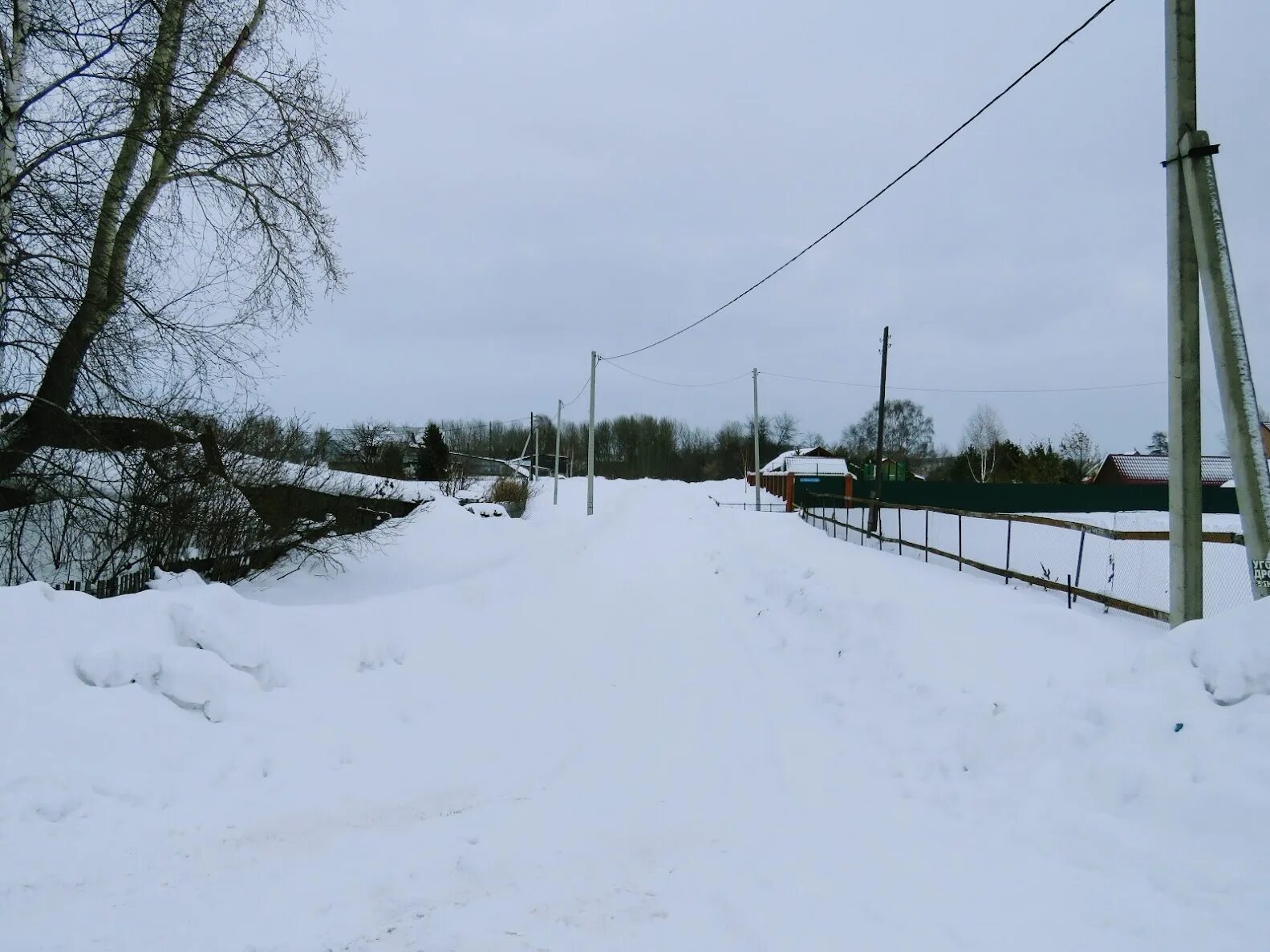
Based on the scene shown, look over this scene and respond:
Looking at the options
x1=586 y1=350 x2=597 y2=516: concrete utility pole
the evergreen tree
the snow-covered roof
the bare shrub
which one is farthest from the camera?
the snow-covered roof

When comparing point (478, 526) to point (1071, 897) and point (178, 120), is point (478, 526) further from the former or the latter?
point (1071, 897)

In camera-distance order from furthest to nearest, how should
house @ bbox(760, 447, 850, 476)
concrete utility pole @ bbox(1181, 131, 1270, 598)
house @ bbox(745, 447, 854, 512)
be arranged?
house @ bbox(760, 447, 850, 476)
house @ bbox(745, 447, 854, 512)
concrete utility pole @ bbox(1181, 131, 1270, 598)

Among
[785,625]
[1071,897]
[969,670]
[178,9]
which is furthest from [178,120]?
[1071,897]

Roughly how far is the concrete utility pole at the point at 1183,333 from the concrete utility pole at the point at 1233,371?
0.33 m

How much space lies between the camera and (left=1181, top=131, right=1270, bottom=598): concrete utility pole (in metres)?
5.30

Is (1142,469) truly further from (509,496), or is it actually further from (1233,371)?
(1233,371)

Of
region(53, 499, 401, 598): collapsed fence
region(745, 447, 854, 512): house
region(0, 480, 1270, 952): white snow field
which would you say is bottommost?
region(0, 480, 1270, 952): white snow field

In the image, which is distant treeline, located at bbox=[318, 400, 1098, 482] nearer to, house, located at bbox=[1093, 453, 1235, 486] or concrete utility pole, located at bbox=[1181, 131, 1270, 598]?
house, located at bbox=[1093, 453, 1235, 486]

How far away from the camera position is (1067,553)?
15586 millimetres

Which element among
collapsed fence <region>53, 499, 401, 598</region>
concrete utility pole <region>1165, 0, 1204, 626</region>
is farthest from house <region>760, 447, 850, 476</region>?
concrete utility pole <region>1165, 0, 1204, 626</region>

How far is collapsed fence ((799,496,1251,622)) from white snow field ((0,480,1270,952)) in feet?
4.08

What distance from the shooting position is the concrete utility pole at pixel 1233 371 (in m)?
5.30

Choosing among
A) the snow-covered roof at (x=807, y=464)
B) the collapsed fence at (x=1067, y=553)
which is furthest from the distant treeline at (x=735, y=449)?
the collapsed fence at (x=1067, y=553)

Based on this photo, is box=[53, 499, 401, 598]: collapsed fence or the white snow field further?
box=[53, 499, 401, 598]: collapsed fence
